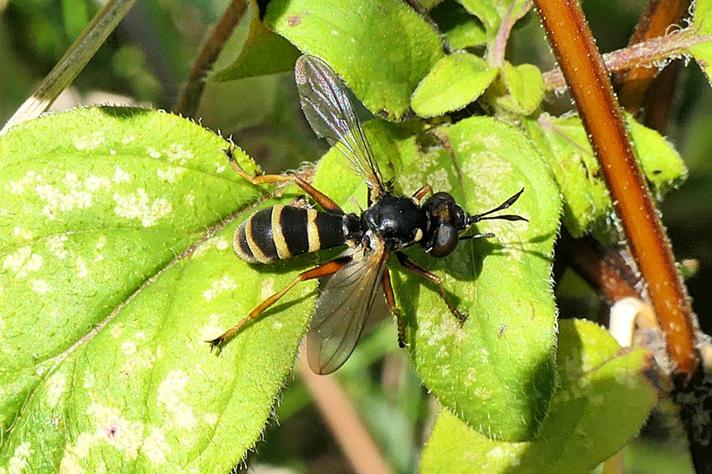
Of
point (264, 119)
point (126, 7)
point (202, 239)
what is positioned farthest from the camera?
point (264, 119)

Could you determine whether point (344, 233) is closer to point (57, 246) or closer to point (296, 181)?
point (296, 181)

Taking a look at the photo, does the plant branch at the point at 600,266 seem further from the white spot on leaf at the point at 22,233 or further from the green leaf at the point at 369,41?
the white spot on leaf at the point at 22,233

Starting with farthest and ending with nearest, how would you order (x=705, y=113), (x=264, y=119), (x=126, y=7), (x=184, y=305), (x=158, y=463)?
(x=705, y=113) < (x=264, y=119) < (x=126, y=7) < (x=184, y=305) < (x=158, y=463)

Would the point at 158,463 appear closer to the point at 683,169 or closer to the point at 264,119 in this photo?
the point at 683,169

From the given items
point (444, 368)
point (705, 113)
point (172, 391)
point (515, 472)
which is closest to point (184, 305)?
point (172, 391)

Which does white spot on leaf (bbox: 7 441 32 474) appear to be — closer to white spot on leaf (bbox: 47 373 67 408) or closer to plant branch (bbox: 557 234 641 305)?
white spot on leaf (bbox: 47 373 67 408)

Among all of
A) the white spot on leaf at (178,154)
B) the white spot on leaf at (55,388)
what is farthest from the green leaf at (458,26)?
the white spot on leaf at (55,388)

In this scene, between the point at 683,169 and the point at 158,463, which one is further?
the point at 683,169
